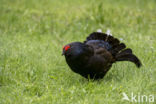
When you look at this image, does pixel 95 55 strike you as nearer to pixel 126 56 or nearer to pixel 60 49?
pixel 126 56

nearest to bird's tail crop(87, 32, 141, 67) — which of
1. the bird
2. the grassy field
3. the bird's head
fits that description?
the bird

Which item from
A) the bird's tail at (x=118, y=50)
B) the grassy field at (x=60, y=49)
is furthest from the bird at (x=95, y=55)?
the grassy field at (x=60, y=49)

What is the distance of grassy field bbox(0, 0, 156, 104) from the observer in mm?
4621

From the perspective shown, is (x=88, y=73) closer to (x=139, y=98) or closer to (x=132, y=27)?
(x=139, y=98)

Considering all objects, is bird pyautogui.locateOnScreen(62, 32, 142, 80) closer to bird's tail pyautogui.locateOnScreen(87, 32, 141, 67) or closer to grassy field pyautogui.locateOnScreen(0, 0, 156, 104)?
bird's tail pyautogui.locateOnScreen(87, 32, 141, 67)

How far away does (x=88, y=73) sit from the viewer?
16.6ft

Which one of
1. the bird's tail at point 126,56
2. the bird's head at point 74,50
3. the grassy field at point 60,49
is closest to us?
the grassy field at point 60,49

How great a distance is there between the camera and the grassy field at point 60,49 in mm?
4621

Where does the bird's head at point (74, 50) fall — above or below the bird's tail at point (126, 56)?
above

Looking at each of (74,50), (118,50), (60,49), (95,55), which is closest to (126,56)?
(118,50)

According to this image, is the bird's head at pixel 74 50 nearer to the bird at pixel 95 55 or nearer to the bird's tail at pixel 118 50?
the bird at pixel 95 55

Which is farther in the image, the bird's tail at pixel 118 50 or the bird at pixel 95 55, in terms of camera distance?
the bird's tail at pixel 118 50

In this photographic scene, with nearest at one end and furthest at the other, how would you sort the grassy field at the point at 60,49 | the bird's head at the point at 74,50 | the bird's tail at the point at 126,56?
the grassy field at the point at 60,49 → the bird's head at the point at 74,50 → the bird's tail at the point at 126,56

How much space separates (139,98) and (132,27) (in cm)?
465
